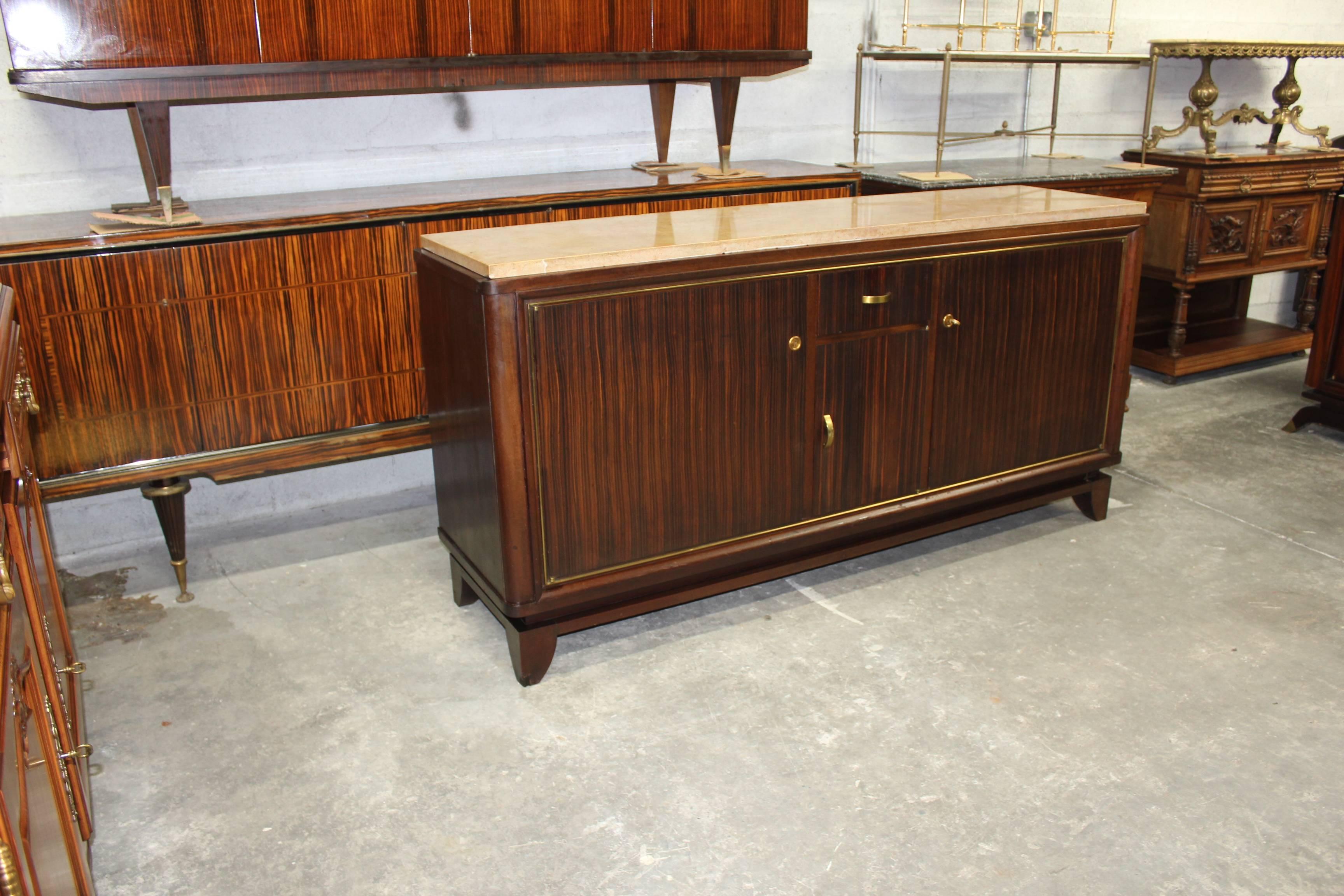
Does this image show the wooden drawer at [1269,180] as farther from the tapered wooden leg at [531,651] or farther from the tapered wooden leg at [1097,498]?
the tapered wooden leg at [531,651]

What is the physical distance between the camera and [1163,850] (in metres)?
1.91

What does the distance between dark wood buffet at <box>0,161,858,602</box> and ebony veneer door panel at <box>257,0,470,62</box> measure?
40cm

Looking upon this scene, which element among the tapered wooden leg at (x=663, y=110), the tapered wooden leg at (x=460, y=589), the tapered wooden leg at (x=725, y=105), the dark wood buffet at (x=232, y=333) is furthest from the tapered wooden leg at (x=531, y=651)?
the tapered wooden leg at (x=663, y=110)

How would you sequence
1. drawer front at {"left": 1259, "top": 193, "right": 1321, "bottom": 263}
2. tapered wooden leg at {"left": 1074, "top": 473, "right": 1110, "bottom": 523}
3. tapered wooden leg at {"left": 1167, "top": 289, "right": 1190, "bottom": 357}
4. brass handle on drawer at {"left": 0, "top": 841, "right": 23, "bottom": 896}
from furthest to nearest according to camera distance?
1. drawer front at {"left": 1259, "top": 193, "right": 1321, "bottom": 263}
2. tapered wooden leg at {"left": 1167, "top": 289, "right": 1190, "bottom": 357}
3. tapered wooden leg at {"left": 1074, "top": 473, "right": 1110, "bottom": 523}
4. brass handle on drawer at {"left": 0, "top": 841, "right": 23, "bottom": 896}

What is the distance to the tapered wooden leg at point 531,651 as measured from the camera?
95.3 inches

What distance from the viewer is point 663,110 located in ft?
12.4

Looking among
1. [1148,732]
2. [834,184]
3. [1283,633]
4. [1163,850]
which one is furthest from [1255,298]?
[1163,850]

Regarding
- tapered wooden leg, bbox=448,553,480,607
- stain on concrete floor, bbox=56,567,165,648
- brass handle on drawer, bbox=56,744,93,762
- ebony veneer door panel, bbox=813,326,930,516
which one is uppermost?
ebony veneer door panel, bbox=813,326,930,516

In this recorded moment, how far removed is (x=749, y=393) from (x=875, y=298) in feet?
1.35

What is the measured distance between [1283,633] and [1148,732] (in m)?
0.65

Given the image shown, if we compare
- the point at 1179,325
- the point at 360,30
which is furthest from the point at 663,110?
the point at 1179,325

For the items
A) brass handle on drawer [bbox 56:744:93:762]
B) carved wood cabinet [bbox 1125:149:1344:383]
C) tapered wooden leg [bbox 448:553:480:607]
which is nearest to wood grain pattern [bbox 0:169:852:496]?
tapered wooden leg [bbox 448:553:480:607]

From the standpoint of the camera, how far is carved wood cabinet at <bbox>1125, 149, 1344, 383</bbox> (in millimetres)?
4609

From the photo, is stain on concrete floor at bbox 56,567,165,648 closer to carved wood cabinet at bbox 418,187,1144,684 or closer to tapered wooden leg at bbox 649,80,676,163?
carved wood cabinet at bbox 418,187,1144,684
